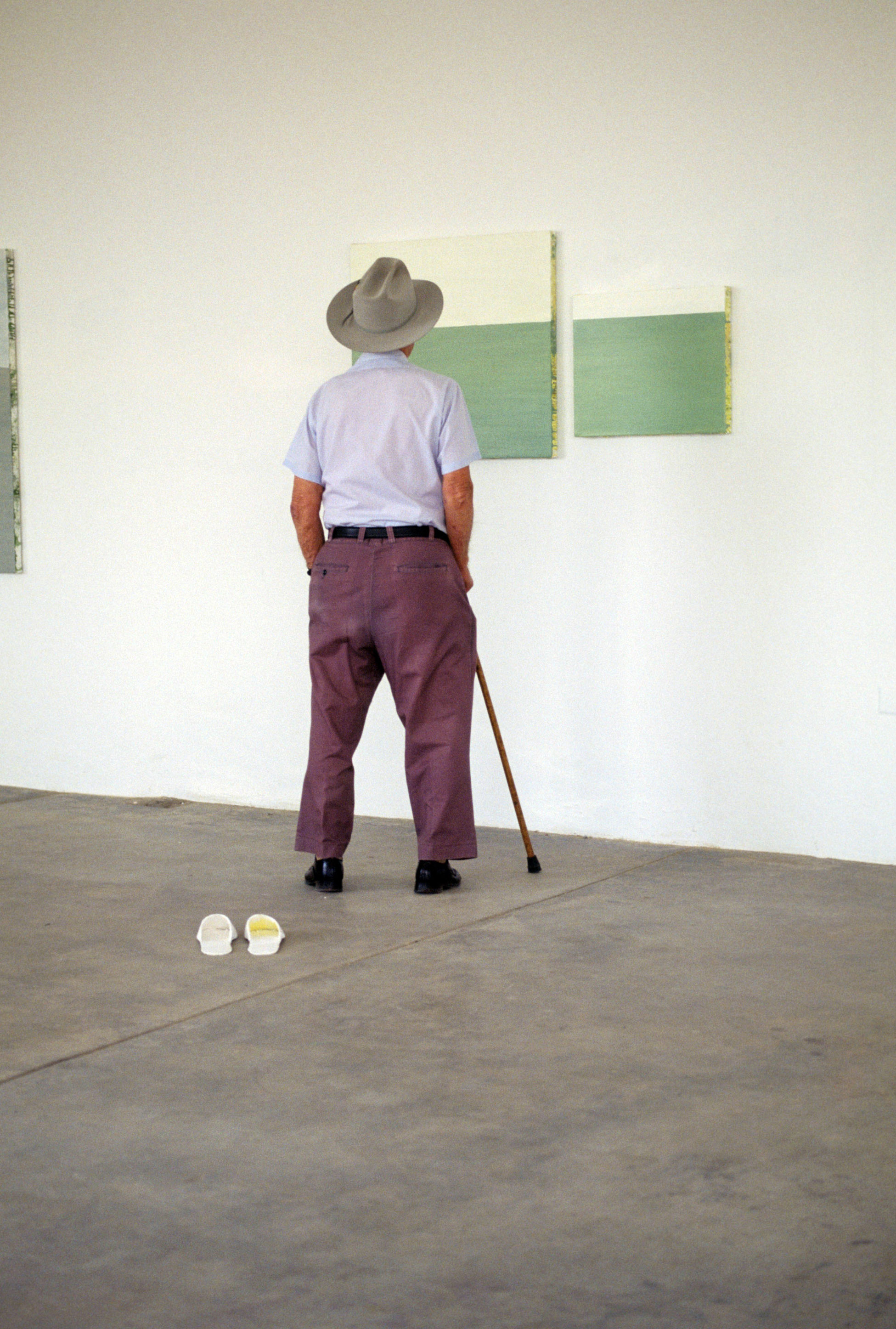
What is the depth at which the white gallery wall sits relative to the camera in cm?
441

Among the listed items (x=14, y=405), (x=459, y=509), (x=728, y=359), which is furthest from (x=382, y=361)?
(x=14, y=405)

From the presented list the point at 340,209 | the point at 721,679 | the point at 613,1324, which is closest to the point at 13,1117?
the point at 613,1324

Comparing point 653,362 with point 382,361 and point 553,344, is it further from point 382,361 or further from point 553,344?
point 382,361

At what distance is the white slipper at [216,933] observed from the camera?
3.47 metres

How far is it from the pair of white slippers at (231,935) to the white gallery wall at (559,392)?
62.9 inches

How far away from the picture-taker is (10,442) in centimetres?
570

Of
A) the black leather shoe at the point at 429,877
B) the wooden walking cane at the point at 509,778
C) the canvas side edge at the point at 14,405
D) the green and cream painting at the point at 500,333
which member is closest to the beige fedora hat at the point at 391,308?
the green and cream painting at the point at 500,333

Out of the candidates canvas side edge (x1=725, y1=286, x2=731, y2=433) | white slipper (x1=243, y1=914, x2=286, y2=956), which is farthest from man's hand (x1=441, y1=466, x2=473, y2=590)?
white slipper (x1=243, y1=914, x2=286, y2=956)

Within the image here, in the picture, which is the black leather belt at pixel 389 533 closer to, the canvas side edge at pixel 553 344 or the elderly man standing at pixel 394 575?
the elderly man standing at pixel 394 575

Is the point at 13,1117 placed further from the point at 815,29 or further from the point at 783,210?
the point at 815,29

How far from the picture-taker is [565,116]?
15.4ft

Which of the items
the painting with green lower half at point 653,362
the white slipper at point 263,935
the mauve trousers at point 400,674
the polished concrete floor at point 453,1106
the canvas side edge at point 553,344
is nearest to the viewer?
the polished concrete floor at point 453,1106

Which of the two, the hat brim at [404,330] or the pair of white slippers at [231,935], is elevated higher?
the hat brim at [404,330]

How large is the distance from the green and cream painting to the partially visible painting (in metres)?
1.67
